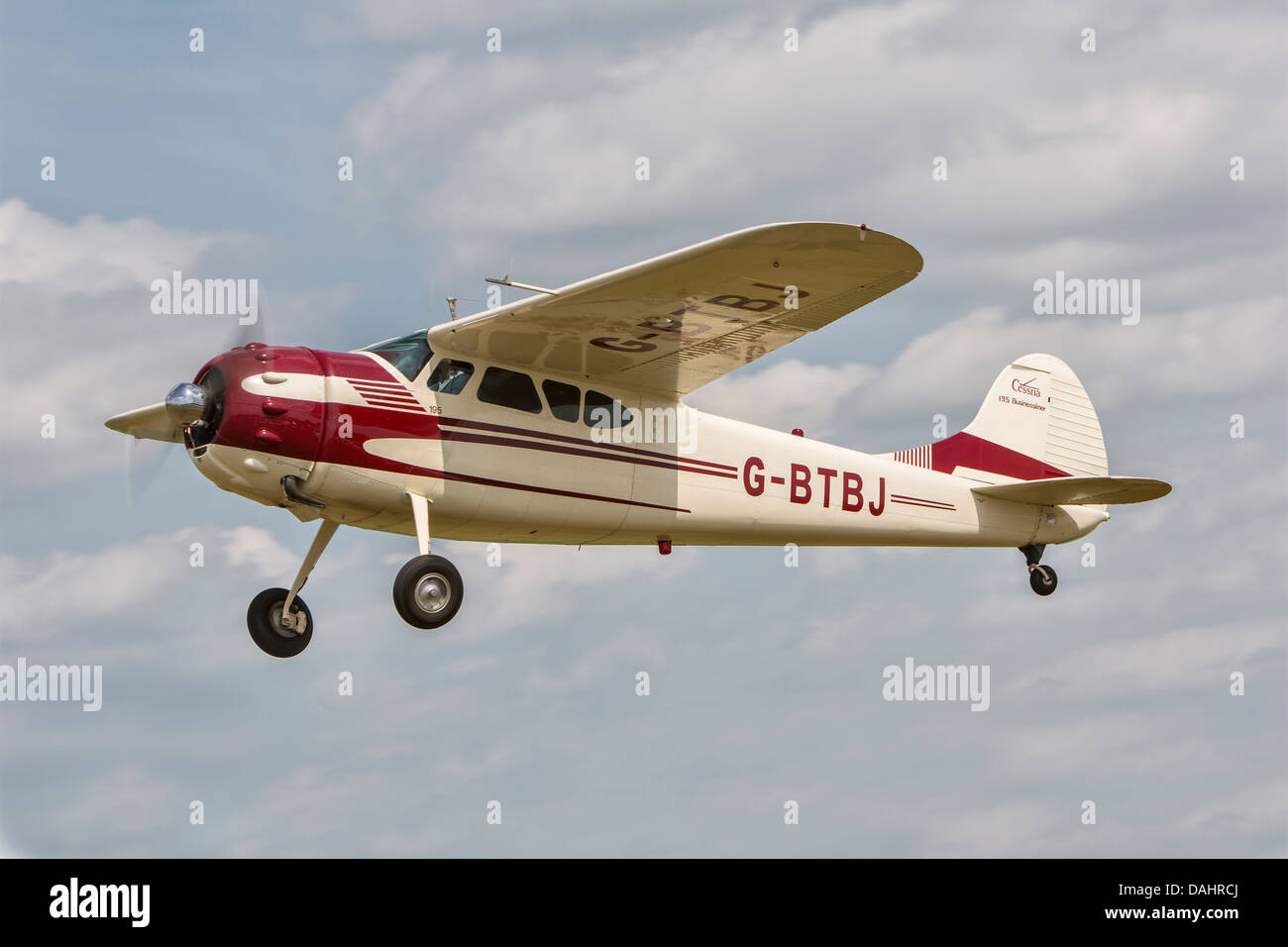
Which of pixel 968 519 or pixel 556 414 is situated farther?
pixel 968 519

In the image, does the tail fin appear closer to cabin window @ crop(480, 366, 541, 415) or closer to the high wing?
the high wing

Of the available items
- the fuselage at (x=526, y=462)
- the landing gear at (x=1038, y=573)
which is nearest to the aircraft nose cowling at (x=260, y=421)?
the fuselage at (x=526, y=462)

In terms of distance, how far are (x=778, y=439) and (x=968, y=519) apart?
2885 mm

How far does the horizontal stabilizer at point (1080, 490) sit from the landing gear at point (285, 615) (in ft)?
24.1

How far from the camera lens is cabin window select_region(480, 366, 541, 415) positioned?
532 inches

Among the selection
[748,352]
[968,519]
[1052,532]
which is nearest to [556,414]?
[748,352]

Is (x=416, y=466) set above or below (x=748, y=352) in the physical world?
below

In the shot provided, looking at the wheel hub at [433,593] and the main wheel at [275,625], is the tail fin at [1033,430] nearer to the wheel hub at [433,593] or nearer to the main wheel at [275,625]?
the wheel hub at [433,593]

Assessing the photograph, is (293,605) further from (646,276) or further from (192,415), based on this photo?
(646,276)

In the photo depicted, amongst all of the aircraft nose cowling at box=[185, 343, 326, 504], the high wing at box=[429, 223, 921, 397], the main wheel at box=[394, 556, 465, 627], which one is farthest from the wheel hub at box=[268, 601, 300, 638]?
the high wing at box=[429, 223, 921, 397]

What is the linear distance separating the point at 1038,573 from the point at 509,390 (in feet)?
23.4

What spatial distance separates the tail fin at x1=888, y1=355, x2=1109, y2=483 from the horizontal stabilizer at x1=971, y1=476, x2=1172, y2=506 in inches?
17.0

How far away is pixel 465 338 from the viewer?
13250mm

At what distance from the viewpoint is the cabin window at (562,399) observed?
546 inches
